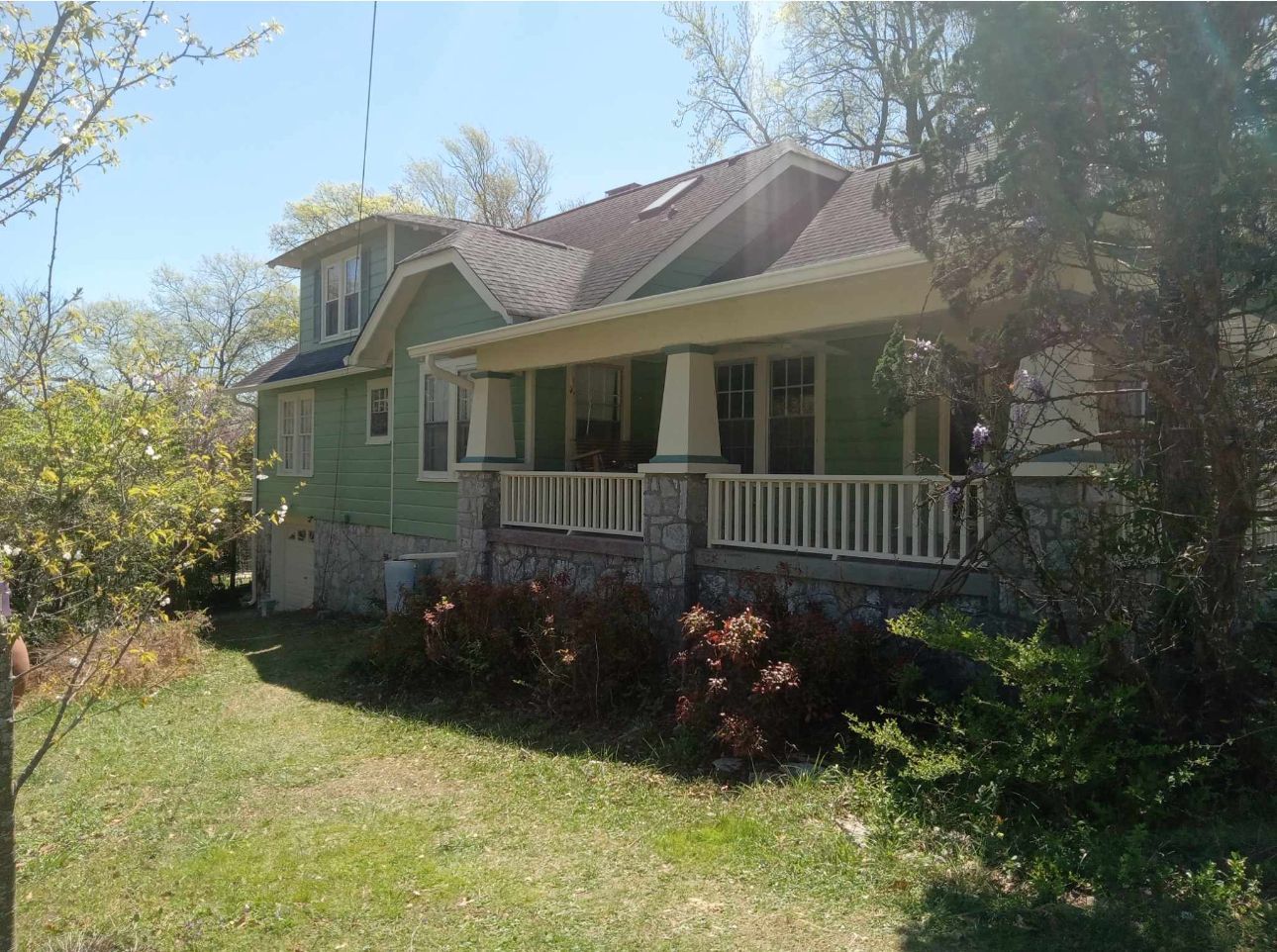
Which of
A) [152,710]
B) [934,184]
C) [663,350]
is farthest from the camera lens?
[152,710]

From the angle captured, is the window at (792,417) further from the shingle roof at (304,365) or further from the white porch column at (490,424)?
the shingle roof at (304,365)

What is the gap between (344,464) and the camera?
1605cm

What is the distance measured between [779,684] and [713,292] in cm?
329

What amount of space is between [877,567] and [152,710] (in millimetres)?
7084

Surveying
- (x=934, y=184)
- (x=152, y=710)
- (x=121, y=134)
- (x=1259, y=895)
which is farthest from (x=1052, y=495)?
(x=152, y=710)

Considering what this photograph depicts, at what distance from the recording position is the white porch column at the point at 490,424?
10.9 meters

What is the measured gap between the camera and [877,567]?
7.00m

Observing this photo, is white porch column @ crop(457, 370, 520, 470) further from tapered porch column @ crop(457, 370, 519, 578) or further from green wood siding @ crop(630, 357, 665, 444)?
green wood siding @ crop(630, 357, 665, 444)

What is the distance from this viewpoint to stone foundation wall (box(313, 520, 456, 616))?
1428 centimetres

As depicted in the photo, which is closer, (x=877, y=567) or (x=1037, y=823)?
(x=1037, y=823)

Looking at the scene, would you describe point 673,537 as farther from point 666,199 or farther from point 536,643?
point 666,199

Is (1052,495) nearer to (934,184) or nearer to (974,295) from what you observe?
(974,295)

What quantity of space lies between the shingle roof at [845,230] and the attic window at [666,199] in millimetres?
2272

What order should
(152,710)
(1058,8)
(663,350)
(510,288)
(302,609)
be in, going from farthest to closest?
(302,609), (510,288), (152,710), (663,350), (1058,8)
